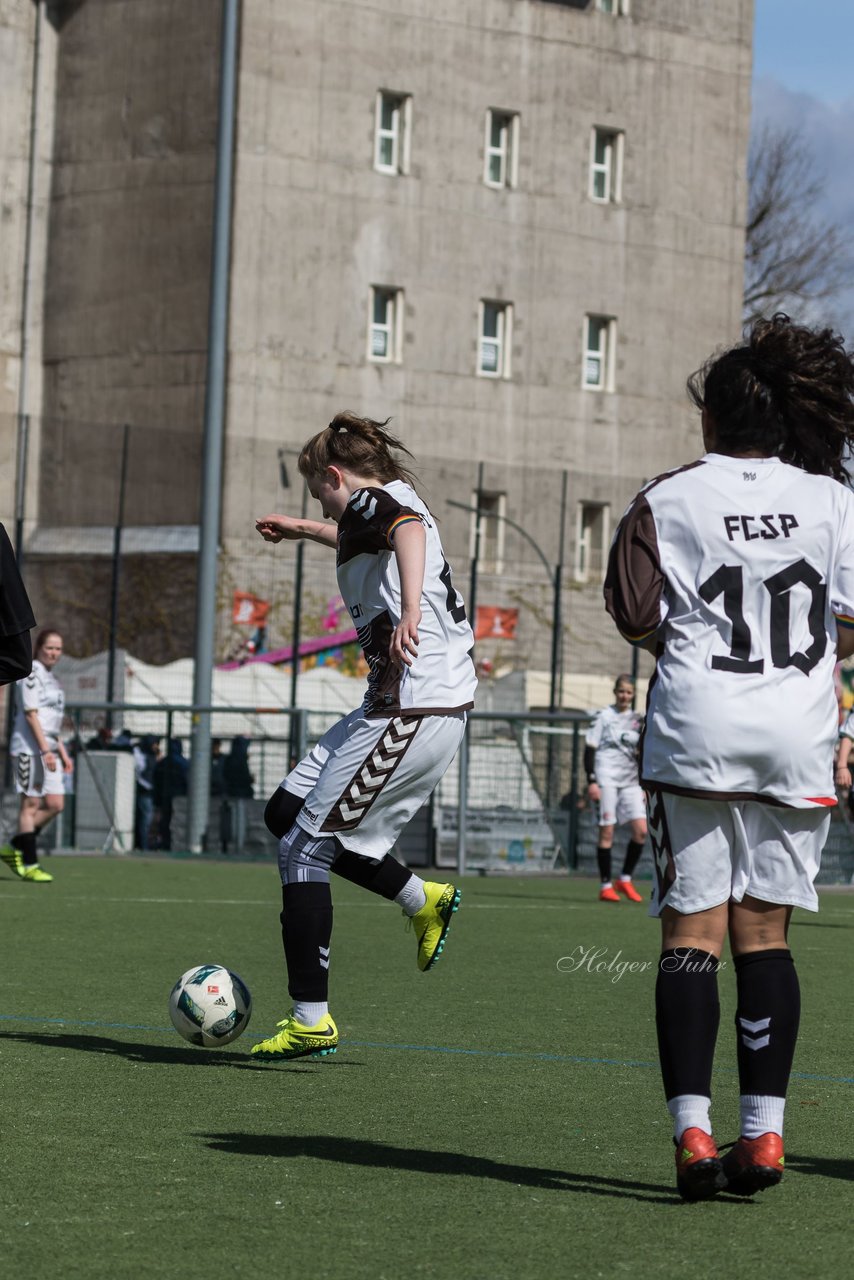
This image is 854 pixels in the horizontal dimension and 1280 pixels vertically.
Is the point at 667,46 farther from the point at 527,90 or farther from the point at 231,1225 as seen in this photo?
the point at 231,1225

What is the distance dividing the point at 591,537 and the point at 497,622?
13.9ft

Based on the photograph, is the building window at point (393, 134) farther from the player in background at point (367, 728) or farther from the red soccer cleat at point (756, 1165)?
the red soccer cleat at point (756, 1165)

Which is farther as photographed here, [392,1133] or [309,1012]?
[309,1012]

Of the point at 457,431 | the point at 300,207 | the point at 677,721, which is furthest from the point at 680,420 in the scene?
the point at 677,721

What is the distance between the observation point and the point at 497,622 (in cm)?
4178

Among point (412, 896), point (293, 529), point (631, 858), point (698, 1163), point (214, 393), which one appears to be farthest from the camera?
point (214, 393)

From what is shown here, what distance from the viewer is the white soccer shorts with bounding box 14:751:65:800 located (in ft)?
61.5

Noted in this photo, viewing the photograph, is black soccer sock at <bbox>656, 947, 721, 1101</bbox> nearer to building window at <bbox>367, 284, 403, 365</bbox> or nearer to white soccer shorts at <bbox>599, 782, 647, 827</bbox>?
white soccer shorts at <bbox>599, 782, 647, 827</bbox>

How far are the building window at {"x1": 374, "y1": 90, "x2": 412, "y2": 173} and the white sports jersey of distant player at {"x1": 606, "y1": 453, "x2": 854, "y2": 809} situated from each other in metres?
39.3

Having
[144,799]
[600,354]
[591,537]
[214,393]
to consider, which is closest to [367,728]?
[144,799]

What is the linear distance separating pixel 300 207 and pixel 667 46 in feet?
31.7

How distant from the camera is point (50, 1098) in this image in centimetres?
615

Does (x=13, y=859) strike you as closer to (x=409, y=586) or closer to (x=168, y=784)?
(x=168, y=784)

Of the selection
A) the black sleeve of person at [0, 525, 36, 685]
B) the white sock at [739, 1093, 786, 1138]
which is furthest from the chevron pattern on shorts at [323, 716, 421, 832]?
the white sock at [739, 1093, 786, 1138]
